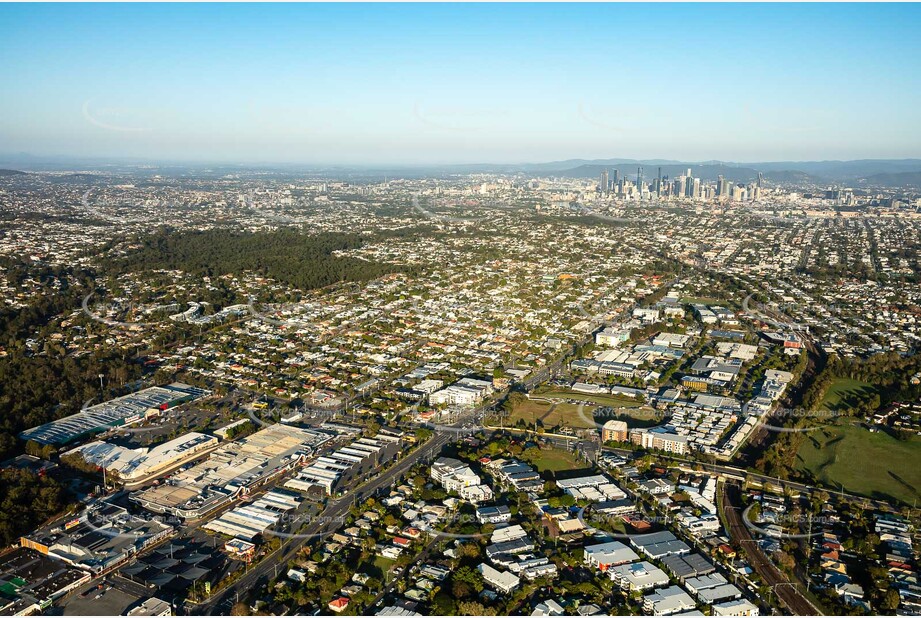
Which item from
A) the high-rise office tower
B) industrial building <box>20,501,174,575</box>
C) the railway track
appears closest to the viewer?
the railway track

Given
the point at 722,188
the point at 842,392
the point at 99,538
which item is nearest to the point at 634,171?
the point at 722,188

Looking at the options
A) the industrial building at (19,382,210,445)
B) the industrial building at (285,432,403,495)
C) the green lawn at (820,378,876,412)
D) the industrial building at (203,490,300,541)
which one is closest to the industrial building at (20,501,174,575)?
the industrial building at (203,490,300,541)

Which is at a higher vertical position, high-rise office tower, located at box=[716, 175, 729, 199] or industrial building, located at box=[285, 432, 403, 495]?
high-rise office tower, located at box=[716, 175, 729, 199]

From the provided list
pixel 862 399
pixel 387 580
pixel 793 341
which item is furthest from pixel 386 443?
pixel 793 341

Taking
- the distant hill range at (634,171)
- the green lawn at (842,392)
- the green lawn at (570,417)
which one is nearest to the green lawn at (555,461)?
the green lawn at (570,417)

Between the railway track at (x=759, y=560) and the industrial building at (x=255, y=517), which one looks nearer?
the railway track at (x=759, y=560)

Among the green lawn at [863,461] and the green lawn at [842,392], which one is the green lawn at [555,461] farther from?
the green lawn at [842,392]

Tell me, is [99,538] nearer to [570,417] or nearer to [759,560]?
[570,417]

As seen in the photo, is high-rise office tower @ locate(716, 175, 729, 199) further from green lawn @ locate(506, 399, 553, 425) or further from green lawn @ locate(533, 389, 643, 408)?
green lawn @ locate(506, 399, 553, 425)
